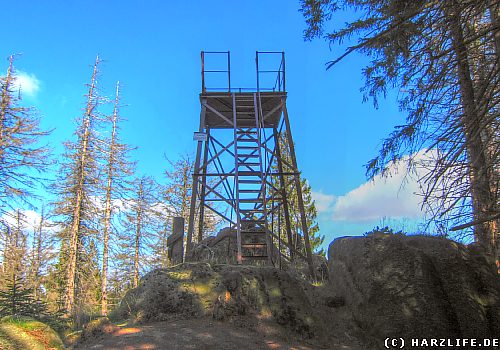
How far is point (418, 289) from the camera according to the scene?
5.88m

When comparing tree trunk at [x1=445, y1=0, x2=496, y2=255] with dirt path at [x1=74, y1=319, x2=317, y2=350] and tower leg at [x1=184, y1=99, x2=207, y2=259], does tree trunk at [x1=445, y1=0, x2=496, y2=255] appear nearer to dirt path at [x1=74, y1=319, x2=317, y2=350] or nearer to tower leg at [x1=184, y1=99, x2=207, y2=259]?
dirt path at [x1=74, y1=319, x2=317, y2=350]

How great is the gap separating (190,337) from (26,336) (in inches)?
107

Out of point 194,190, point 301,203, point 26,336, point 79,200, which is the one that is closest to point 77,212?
point 79,200

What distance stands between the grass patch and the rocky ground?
897 millimetres

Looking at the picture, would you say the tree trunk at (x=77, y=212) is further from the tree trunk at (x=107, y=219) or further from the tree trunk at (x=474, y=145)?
the tree trunk at (x=474, y=145)

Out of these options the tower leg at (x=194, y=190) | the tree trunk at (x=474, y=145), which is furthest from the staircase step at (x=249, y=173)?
the tree trunk at (x=474, y=145)

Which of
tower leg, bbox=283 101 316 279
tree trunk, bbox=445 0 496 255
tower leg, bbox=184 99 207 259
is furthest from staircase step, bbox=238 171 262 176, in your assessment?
tree trunk, bbox=445 0 496 255

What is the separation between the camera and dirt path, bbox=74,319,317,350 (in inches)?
169

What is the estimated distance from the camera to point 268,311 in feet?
18.2

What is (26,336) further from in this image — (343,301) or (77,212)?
(77,212)

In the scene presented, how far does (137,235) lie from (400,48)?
22545 millimetres

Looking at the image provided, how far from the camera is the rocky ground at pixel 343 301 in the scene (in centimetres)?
524

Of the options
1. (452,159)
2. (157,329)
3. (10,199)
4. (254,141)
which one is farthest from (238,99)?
(10,199)

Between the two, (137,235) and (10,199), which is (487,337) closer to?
(10,199)
